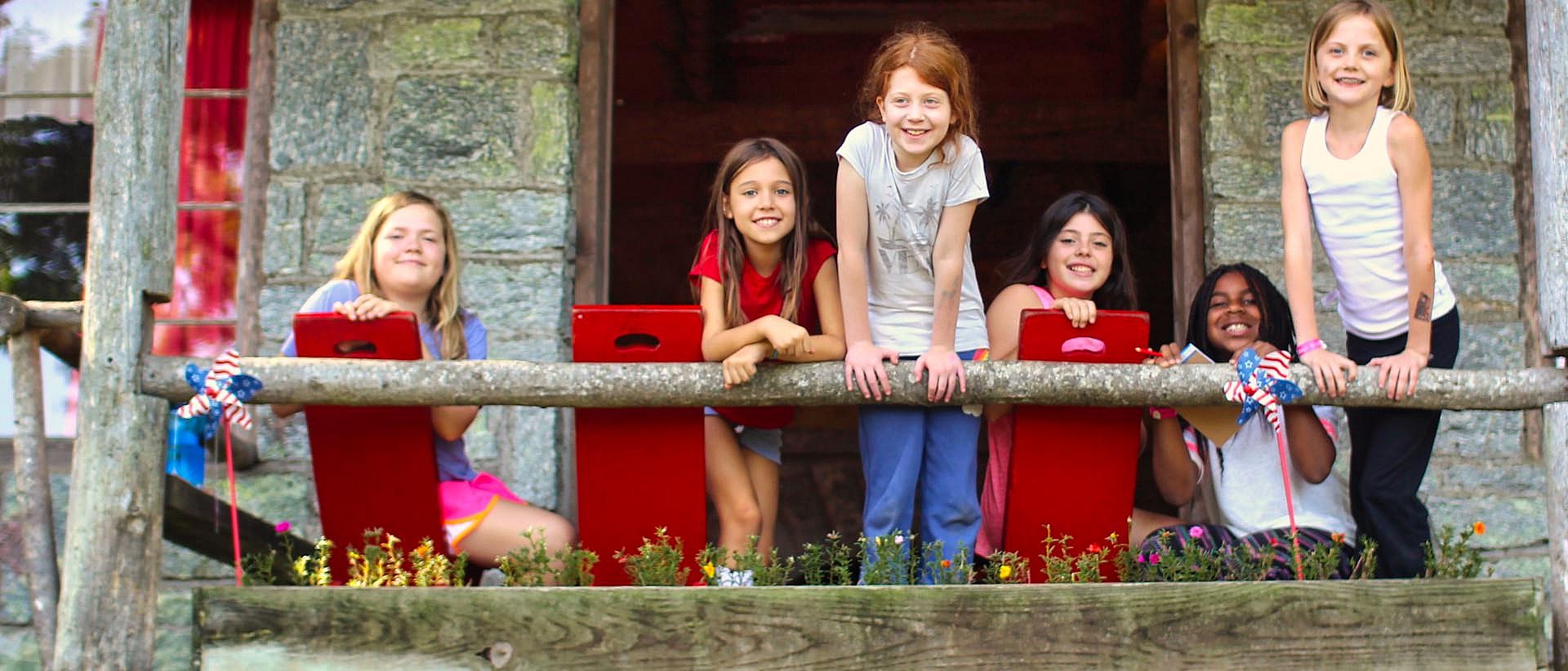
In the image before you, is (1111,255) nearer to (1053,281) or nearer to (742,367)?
(1053,281)

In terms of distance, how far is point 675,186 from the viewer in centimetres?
961

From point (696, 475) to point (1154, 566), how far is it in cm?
104

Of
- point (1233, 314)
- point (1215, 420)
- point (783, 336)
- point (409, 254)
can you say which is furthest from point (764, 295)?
point (1233, 314)

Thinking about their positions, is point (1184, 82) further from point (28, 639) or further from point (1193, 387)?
point (28, 639)

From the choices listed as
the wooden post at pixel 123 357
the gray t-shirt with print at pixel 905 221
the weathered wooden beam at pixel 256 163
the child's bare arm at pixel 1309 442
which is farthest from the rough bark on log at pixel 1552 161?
the weathered wooden beam at pixel 256 163

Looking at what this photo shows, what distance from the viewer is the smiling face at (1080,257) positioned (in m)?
4.17

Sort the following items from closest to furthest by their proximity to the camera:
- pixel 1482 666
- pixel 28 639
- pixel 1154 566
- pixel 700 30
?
1. pixel 1482 666
2. pixel 1154 566
3. pixel 28 639
4. pixel 700 30

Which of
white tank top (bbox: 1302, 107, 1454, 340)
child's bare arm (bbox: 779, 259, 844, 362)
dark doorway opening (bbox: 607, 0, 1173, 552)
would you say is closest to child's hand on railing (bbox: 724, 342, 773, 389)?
child's bare arm (bbox: 779, 259, 844, 362)

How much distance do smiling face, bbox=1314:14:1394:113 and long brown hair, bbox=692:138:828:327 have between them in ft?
4.20

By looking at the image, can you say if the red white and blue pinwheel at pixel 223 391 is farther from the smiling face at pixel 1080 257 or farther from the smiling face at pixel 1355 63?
the smiling face at pixel 1355 63

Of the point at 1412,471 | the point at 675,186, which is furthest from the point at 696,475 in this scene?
the point at 675,186

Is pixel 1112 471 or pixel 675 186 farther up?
pixel 675 186

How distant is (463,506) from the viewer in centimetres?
389

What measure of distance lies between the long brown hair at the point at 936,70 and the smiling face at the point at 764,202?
0.30m
